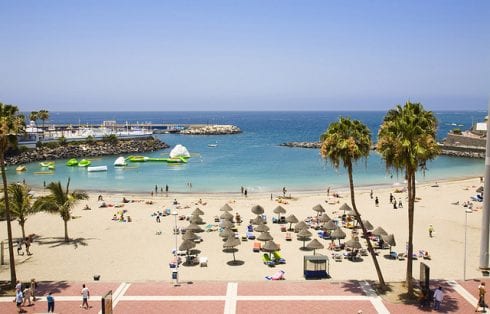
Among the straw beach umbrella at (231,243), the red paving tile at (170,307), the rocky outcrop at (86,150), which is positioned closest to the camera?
the red paving tile at (170,307)

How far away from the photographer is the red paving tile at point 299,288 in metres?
19.3

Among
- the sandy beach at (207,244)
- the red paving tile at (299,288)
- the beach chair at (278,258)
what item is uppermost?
the red paving tile at (299,288)

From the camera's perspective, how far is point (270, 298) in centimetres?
1862

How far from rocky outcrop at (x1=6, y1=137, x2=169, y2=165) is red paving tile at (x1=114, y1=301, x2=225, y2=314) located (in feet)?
248

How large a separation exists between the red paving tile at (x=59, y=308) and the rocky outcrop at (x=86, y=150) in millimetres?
73153

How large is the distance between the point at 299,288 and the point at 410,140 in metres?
8.27

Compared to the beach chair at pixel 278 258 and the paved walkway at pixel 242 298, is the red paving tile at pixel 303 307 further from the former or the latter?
the beach chair at pixel 278 258

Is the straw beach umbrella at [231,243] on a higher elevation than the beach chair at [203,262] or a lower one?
higher

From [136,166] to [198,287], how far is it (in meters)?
62.8

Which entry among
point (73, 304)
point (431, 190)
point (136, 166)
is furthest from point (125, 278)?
point (136, 166)

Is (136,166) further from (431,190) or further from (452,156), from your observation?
(452,156)

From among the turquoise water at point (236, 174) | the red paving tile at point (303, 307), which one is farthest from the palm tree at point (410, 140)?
the turquoise water at point (236, 174)

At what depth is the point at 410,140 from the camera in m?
17.5

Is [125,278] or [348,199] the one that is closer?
[125,278]
